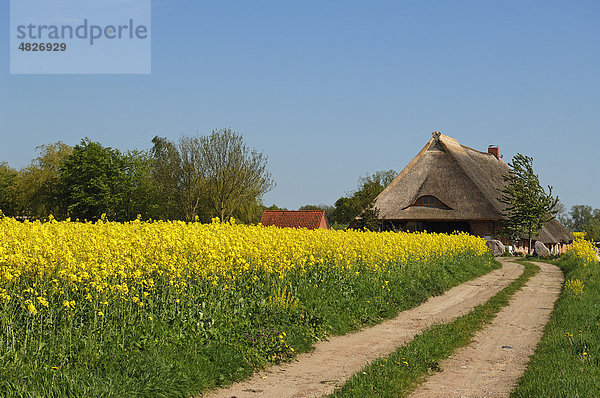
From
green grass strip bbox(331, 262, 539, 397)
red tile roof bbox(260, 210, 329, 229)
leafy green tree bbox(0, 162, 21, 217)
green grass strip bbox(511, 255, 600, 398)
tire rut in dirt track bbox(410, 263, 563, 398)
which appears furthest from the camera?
leafy green tree bbox(0, 162, 21, 217)

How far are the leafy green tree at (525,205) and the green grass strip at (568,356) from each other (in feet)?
91.8

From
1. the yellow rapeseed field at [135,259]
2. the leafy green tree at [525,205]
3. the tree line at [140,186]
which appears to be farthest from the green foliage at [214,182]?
the yellow rapeseed field at [135,259]

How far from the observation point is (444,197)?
45.0 m

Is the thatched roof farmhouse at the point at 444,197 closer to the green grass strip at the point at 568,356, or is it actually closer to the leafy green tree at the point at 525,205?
the leafy green tree at the point at 525,205

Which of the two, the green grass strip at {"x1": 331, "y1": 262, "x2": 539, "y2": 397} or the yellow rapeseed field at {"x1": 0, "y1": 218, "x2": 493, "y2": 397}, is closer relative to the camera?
the yellow rapeseed field at {"x1": 0, "y1": 218, "x2": 493, "y2": 397}

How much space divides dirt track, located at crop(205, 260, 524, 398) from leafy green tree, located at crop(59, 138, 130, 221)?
44132 millimetres

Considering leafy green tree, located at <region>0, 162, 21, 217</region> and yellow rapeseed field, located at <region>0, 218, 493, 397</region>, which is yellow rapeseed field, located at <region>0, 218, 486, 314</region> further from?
leafy green tree, located at <region>0, 162, 21, 217</region>

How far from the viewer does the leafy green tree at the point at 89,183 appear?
53031 mm

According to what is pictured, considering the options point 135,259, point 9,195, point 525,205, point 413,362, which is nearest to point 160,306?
point 135,259

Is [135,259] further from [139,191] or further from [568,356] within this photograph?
[139,191]

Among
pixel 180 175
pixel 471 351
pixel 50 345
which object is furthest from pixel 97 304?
→ pixel 180 175

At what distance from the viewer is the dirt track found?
7402 mm

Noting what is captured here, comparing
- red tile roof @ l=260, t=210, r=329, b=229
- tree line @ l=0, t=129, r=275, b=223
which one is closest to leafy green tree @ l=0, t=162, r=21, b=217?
tree line @ l=0, t=129, r=275, b=223

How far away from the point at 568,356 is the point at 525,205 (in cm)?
3501
